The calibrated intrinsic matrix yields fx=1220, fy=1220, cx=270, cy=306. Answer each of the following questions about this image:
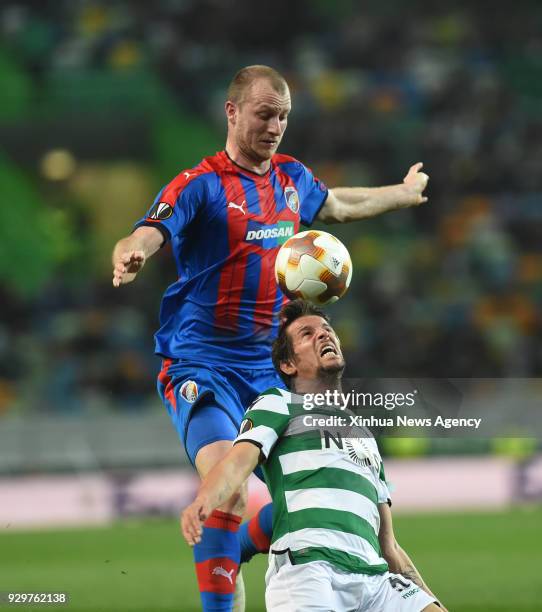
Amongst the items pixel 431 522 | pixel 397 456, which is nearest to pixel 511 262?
pixel 397 456

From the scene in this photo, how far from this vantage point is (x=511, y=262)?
51.4 ft

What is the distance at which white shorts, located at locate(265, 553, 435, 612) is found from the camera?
3777 millimetres

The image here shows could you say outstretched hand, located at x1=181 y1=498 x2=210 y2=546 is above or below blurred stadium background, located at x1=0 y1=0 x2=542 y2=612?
below

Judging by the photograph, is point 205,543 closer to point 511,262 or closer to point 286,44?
point 511,262

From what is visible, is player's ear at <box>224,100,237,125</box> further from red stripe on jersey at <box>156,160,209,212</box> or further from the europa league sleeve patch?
the europa league sleeve patch

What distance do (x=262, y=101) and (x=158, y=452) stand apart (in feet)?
26.2

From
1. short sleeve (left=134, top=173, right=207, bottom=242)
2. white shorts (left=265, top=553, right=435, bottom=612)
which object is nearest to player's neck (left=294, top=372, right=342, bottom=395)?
white shorts (left=265, top=553, right=435, bottom=612)

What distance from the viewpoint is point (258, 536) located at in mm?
5180

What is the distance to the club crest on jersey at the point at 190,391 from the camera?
4.96m

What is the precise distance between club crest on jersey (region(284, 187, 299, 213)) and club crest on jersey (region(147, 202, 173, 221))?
0.69 metres

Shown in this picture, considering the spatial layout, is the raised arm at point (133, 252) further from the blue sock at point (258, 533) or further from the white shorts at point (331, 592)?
the blue sock at point (258, 533)

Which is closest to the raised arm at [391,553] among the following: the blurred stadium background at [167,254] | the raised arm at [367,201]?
the raised arm at [367,201]

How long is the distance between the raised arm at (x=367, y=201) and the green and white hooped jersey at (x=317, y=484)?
5.74 ft

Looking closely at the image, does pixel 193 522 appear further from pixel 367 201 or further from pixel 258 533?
pixel 367 201
